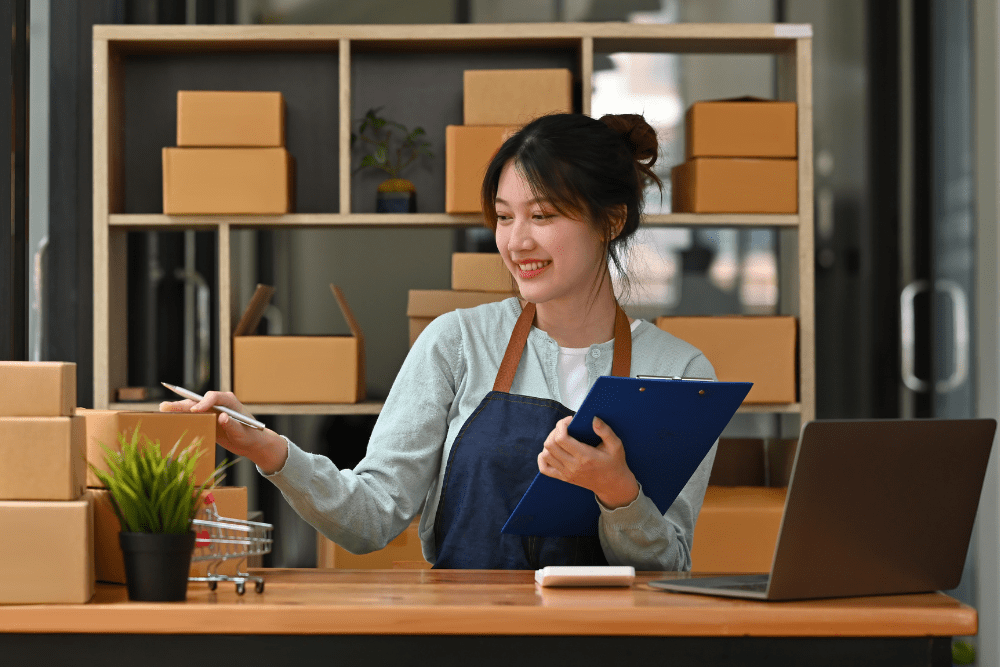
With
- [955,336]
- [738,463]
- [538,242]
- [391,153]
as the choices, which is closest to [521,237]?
[538,242]

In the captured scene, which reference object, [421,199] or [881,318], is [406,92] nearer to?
[421,199]

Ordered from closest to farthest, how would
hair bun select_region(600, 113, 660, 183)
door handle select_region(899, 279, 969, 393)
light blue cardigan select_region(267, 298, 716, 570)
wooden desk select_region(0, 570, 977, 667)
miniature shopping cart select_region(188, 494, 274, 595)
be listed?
wooden desk select_region(0, 570, 977, 667) → miniature shopping cart select_region(188, 494, 274, 595) → light blue cardigan select_region(267, 298, 716, 570) → hair bun select_region(600, 113, 660, 183) → door handle select_region(899, 279, 969, 393)

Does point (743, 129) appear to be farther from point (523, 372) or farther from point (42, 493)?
point (42, 493)

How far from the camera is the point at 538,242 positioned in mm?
1610

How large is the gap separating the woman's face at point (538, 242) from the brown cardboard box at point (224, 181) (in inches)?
46.3

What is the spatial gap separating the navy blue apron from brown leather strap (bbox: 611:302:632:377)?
Answer: 16 mm

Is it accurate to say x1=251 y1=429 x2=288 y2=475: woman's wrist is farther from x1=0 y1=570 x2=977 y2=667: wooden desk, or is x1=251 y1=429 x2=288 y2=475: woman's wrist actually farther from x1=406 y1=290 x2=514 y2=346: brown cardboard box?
x1=406 y1=290 x2=514 y2=346: brown cardboard box

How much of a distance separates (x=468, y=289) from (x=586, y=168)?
3.48 feet

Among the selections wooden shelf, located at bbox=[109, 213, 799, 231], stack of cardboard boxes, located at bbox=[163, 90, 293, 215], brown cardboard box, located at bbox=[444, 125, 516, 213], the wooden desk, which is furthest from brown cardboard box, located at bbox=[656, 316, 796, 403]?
the wooden desk

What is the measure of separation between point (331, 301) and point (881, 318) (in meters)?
1.87

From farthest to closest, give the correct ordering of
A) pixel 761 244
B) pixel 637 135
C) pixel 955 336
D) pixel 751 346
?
pixel 761 244 < pixel 955 336 < pixel 751 346 < pixel 637 135

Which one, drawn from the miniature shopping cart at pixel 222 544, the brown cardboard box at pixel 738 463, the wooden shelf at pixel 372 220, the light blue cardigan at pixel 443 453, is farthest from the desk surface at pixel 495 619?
the brown cardboard box at pixel 738 463

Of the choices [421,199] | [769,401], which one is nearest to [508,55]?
[421,199]

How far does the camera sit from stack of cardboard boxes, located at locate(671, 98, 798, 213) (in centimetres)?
264
